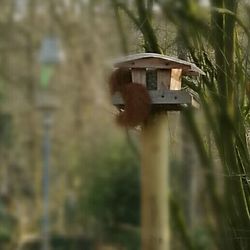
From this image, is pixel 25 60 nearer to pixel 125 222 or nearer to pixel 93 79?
pixel 93 79

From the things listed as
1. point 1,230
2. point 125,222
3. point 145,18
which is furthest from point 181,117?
point 1,230

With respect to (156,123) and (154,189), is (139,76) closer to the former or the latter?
(156,123)

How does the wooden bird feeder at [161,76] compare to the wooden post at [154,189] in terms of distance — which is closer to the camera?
the wooden bird feeder at [161,76]

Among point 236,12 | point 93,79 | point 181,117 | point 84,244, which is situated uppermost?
point 93,79

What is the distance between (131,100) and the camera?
1595 millimetres

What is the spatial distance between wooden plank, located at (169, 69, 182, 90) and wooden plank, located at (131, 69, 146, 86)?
0.21 ft

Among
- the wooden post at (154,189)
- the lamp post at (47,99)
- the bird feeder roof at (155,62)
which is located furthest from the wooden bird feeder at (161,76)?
the lamp post at (47,99)

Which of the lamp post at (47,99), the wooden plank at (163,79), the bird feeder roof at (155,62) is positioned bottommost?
the wooden plank at (163,79)

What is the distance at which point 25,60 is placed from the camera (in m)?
5.75

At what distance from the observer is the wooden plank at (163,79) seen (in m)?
1.62

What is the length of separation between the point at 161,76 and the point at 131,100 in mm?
110

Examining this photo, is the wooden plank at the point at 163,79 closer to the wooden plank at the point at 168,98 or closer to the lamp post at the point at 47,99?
the wooden plank at the point at 168,98

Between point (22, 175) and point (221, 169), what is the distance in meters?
4.56

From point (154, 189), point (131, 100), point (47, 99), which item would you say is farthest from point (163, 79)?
point (47, 99)
